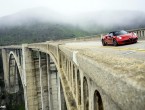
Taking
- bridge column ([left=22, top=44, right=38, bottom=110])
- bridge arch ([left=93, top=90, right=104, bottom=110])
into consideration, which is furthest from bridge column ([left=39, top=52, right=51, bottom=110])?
bridge arch ([left=93, top=90, right=104, bottom=110])

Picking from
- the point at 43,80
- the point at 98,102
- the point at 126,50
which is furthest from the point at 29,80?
the point at 98,102

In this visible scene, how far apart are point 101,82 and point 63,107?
2020 cm

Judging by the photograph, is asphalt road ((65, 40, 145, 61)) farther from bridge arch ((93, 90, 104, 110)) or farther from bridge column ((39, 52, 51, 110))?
bridge column ((39, 52, 51, 110))

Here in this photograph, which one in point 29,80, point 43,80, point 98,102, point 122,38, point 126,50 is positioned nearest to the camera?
point 98,102

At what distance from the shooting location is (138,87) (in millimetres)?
1836

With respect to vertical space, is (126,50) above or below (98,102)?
above

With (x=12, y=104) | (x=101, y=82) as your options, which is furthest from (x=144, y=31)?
(x=12, y=104)

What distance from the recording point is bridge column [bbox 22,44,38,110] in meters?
36.6

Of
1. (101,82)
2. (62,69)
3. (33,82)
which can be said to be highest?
(101,82)

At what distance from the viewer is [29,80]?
1449 inches

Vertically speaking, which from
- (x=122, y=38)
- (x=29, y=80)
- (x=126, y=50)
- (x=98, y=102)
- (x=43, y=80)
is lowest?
(x=29, y=80)

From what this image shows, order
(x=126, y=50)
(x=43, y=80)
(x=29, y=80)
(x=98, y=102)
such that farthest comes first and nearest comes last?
(x=29, y=80) < (x=43, y=80) < (x=126, y=50) < (x=98, y=102)

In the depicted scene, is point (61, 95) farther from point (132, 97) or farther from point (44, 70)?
point (132, 97)

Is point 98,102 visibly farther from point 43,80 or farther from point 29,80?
point 29,80
